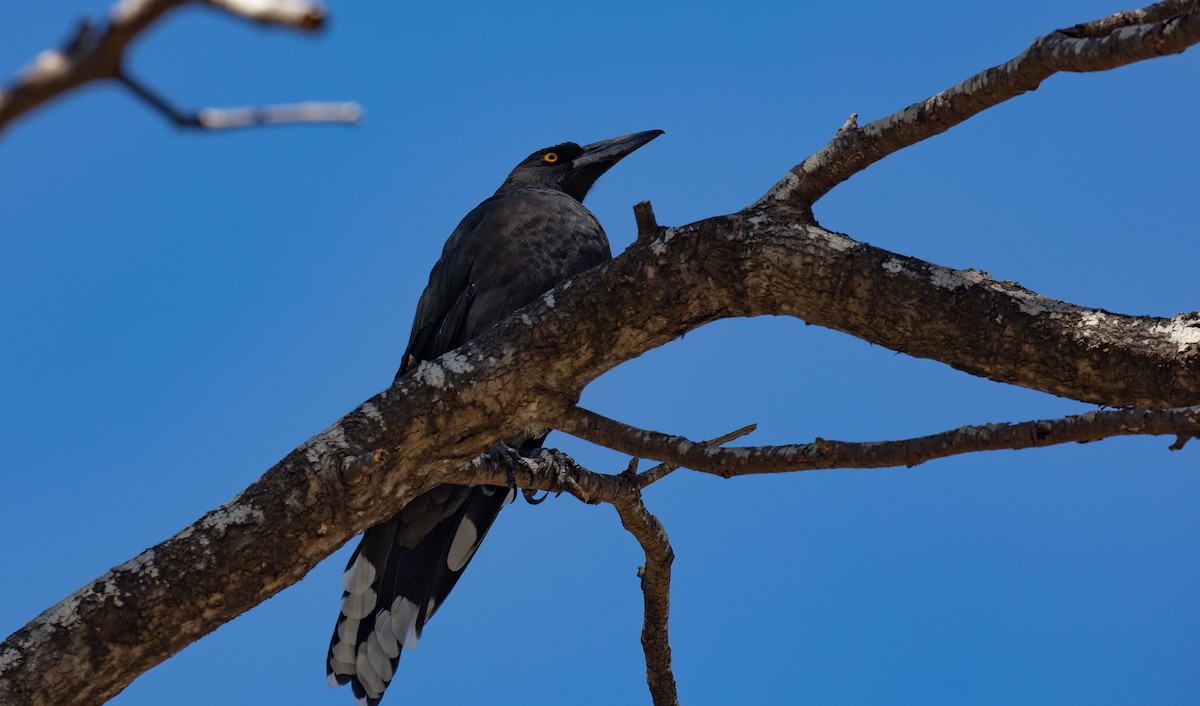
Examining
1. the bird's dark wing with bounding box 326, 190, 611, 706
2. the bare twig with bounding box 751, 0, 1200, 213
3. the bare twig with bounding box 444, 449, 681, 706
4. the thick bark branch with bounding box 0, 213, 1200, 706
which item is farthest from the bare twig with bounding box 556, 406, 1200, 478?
the bird's dark wing with bounding box 326, 190, 611, 706

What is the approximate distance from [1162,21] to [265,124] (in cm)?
256

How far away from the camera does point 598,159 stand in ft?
21.9

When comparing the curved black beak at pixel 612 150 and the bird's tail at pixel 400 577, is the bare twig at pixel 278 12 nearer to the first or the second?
the bird's tail at pixel 400 577

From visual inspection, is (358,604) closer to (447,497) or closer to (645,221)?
(447,497)

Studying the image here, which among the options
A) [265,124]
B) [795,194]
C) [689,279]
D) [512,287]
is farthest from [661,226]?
Answer: [265,124]

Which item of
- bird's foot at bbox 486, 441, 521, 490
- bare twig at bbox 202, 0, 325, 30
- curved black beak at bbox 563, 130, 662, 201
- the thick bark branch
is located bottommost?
bare twig at bbox 202, 0, 325, 30

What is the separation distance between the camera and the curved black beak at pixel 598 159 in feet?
21.9

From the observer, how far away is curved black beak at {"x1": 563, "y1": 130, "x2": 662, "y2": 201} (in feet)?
21.9

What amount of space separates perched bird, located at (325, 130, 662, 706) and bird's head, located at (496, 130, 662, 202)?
0.94 metres

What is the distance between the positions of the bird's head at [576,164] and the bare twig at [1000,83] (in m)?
3.27

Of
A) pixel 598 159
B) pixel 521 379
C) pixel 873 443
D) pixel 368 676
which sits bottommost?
pixel 873 443

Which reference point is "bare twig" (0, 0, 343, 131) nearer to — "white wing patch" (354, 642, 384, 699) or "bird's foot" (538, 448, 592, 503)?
"bird's foot" (538, 448, 592, 503)

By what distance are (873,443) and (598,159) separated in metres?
4.10

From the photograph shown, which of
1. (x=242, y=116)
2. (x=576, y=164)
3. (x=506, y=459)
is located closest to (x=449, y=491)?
(x=506, y=459)
